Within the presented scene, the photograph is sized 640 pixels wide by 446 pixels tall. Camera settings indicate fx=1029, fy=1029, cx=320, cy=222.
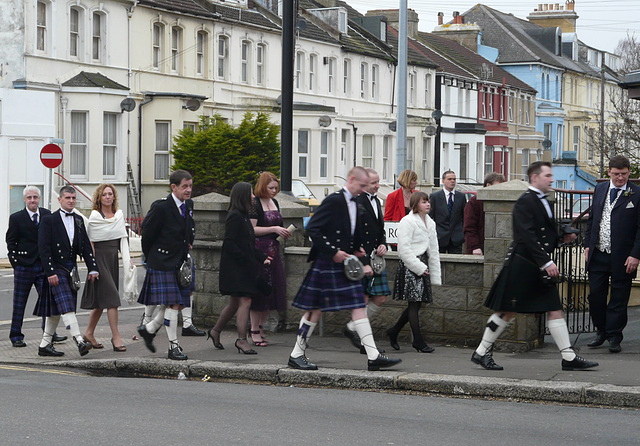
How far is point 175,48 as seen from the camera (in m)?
38.3

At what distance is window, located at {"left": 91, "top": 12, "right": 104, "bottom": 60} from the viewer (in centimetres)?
3453

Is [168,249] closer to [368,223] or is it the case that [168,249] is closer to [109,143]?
[368,223]

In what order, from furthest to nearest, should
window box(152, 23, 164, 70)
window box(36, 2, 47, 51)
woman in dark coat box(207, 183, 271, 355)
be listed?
window box(152, 23, 164, 70), window box(36, 2, 47, 51), woman in dark coat box(207, 183, 271, 355)

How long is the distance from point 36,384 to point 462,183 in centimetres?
5140

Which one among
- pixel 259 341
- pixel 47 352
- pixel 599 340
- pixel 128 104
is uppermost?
pixel 128 104

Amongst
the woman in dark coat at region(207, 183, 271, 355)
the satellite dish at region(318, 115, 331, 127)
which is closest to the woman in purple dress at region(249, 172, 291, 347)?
the woman in dark coat at region(207, 183, 271, 355)

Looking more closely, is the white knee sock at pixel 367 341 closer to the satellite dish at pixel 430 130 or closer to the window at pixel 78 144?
the window at pixel 78 144

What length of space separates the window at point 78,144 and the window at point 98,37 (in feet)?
8.28

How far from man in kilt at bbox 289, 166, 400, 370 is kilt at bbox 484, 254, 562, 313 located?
1198mm

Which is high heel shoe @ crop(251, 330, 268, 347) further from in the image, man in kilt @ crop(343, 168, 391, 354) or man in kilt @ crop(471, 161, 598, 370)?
man in kilt @ crop(471, 161, 598, 370)

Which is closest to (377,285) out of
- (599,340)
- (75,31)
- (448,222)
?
(599,340)

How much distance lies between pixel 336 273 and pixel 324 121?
113ft

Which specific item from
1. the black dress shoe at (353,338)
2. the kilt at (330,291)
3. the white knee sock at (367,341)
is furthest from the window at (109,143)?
the white knee sock at (367,341)

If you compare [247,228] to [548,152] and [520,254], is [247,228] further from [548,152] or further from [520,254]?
[548,152]
